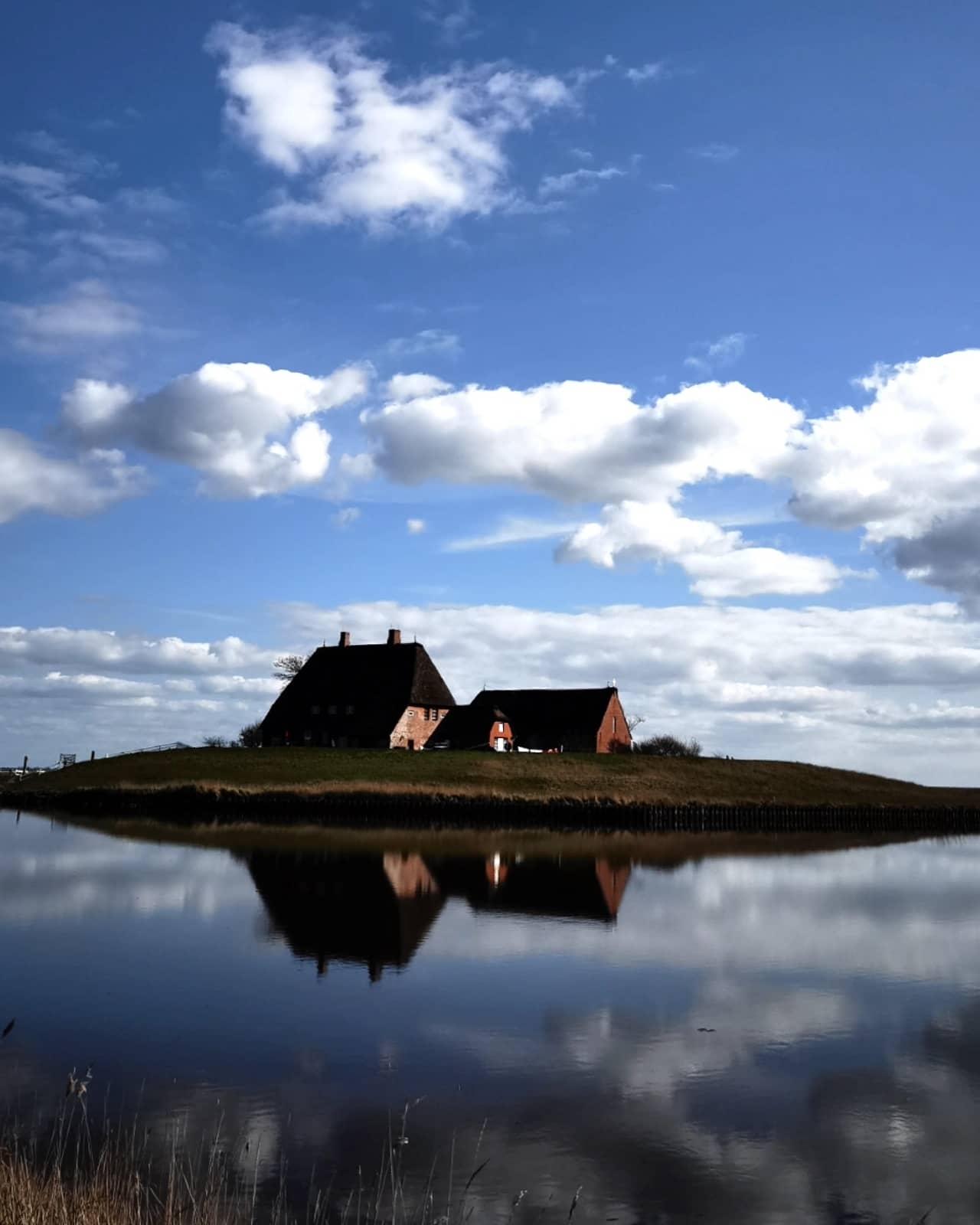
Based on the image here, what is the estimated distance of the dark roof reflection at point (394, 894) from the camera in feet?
72.1

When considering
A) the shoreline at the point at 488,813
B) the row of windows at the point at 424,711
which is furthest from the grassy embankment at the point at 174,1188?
the row of windows at the point at 424,711

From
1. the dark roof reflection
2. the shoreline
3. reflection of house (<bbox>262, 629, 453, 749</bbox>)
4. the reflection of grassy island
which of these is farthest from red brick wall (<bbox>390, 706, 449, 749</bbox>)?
the dark roof reflection

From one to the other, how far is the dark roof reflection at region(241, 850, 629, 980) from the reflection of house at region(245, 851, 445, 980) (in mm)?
22

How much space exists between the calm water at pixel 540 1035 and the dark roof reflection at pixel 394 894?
0.15 meters

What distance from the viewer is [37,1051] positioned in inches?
545

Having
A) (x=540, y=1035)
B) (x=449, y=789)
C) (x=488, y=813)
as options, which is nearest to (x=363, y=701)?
(x=449, y=789)

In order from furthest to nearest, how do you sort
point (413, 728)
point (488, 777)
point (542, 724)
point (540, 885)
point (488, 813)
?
point (542, 724), point (413, 728), point (488, 777), point (488, 813), point (540, 885)

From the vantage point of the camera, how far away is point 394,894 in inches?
1118

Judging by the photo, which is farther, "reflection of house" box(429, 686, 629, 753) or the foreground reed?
"reflection of house" box(429, 686, 629, 753)

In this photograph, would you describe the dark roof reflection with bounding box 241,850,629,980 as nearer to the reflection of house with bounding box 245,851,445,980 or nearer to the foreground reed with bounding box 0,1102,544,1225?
the reflection of house with bounding box 245,851,445,980

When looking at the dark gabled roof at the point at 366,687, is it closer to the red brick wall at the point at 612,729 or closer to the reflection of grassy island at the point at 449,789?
the reflection of grassy island at the point at 449,789

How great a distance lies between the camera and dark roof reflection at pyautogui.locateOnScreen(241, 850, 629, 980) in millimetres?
21969

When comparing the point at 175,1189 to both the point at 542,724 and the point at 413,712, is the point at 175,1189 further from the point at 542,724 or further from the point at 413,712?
the point at 542,724

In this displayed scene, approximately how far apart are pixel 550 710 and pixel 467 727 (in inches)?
240
